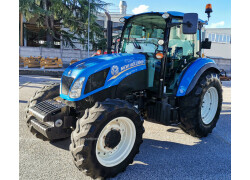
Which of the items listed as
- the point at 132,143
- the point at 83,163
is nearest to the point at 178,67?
the point at 132,143

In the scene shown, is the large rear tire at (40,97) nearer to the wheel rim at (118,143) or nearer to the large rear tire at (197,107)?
the wheel rim at (118,143)

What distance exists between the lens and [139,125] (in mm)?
2678

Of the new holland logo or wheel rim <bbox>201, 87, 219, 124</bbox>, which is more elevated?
the new holland logo

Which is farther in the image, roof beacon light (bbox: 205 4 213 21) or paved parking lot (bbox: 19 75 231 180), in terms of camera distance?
roof beacon light (bbox: 205 4 213 21)

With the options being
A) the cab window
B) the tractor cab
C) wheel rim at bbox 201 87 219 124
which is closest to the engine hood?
the tractor cab

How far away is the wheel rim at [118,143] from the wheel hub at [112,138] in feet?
0.06

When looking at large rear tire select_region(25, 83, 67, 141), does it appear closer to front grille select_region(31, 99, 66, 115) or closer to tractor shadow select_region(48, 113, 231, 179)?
front grille select_region(31, 99, 66, 115)

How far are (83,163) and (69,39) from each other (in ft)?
63.0

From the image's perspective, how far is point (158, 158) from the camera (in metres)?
2.94

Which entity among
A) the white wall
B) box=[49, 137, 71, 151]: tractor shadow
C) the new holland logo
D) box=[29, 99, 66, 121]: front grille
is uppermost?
the white wall

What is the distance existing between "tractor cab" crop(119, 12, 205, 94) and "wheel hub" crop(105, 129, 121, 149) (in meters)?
1.17

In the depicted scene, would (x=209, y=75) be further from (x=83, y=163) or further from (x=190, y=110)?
(x=83, y=163)

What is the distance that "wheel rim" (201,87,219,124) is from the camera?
402 centimetres

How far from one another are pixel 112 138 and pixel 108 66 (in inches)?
39.7
